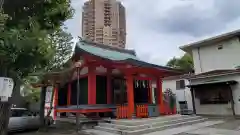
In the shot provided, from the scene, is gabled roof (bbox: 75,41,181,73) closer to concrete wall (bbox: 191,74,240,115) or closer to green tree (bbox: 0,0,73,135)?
concrete wall (bbox: 191,74,240,115)

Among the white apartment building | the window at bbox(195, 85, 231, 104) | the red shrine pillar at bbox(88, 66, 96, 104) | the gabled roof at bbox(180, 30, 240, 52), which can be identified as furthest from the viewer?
the white apartment building

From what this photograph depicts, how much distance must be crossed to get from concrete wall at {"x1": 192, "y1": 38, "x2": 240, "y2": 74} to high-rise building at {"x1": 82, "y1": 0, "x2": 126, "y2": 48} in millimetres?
18088

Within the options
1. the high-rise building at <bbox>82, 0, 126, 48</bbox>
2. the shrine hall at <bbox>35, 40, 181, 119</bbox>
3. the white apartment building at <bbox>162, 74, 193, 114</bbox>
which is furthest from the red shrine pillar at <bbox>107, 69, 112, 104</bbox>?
the high-rise building at <bbox>82, 0, 126, 48</bbox>

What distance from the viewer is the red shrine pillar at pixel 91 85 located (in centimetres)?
1010

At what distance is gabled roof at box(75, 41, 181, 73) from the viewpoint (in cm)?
942

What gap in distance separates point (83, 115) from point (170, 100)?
550 centimetres

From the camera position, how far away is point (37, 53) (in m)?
4.04

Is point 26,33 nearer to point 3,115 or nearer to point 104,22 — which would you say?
point 3,115

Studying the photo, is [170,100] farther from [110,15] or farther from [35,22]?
[110,15]

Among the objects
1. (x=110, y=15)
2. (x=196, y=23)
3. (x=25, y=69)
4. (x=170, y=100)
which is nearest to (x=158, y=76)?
(x=170, y=100)

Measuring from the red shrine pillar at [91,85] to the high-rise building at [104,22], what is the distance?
22098 mm

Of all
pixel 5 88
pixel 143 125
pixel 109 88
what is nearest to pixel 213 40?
pixel 109 88

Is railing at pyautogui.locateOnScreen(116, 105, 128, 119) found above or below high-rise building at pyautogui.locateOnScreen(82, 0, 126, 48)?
below

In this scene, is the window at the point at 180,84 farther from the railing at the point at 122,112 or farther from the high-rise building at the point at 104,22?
the high-rise building at the point at 104,22
